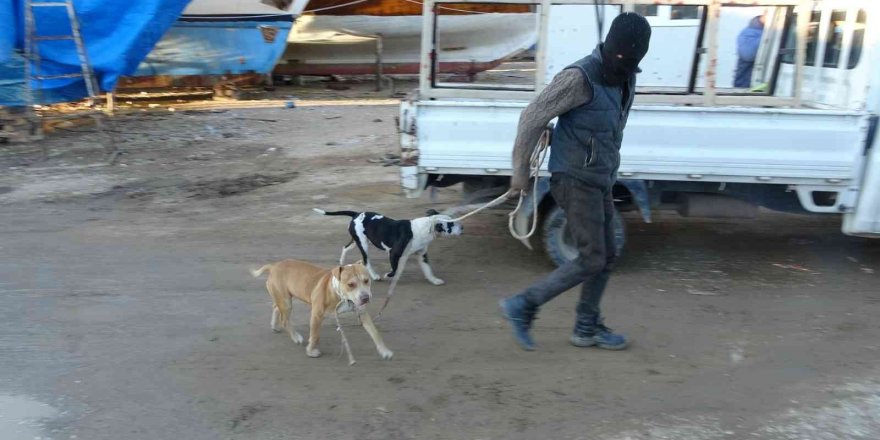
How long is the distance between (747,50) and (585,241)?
363 cm

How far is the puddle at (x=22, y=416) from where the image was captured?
353cm

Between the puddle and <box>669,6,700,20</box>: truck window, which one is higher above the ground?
<box>669,6,700,20</box>: truck window

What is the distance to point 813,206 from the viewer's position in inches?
213

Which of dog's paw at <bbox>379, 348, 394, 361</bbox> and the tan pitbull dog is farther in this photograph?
dog's paw at <bbox>379, 348, 394, 361</bbox>

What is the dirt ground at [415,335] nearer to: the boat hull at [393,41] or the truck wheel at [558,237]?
the truck wheel at [558,237]

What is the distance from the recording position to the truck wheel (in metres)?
5.54

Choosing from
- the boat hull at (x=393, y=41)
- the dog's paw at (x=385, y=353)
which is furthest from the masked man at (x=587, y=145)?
the boat hull at (x=393, y=41)

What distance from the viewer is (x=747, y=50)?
21.7 ft

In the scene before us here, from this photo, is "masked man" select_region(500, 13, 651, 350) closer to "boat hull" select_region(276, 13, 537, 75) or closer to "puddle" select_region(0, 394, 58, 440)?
"puddle" select_region(0, 394, 58, 440)

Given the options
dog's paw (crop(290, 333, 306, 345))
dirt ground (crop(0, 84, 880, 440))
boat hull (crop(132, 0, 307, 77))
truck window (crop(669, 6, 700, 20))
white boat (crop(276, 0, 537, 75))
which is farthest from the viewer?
white boat (crop(276, 0, 537, 75))

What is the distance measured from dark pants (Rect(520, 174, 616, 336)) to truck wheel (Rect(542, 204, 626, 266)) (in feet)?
4.39

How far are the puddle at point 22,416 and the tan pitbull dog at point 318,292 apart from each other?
1.29m

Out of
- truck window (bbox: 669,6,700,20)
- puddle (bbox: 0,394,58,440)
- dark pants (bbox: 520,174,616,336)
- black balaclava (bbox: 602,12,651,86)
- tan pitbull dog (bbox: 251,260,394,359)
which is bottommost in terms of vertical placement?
puddle (bbox: 0,394,58,440)

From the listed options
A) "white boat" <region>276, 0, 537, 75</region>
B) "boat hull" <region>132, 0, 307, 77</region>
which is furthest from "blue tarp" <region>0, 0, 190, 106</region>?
"white boat" <region>276, 0, 537, 75</region>
